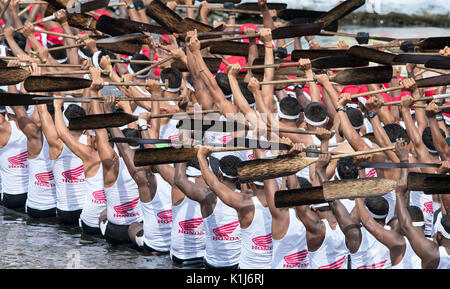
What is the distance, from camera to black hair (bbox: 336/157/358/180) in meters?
5.78

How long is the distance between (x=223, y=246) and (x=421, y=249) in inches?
67.4

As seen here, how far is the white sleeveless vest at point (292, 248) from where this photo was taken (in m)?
5.63

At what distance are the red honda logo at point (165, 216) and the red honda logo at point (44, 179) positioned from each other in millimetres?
1605

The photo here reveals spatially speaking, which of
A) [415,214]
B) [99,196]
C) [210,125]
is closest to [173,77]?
[210,125]

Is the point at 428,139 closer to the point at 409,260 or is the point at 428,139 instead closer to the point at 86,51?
the point at 409,260

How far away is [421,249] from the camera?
16.9ft

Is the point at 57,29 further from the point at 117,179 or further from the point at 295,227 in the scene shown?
the point at 295,227

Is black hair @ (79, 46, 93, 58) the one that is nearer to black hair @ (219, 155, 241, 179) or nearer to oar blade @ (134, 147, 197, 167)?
oar blade @ (134, 147, 197, 167)

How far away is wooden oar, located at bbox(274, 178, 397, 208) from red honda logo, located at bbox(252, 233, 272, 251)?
2.77 ft

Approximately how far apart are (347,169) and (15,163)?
3.79m

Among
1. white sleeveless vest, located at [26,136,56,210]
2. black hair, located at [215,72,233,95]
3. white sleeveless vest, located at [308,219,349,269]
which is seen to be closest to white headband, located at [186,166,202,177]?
black hair, located at [215,72,233,95]

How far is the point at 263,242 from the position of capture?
19.5ft

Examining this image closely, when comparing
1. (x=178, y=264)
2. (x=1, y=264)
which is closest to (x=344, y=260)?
(x=178, y=264)

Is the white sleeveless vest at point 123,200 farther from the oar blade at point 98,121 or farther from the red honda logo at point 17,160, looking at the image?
the red honda logo at point 17,160
